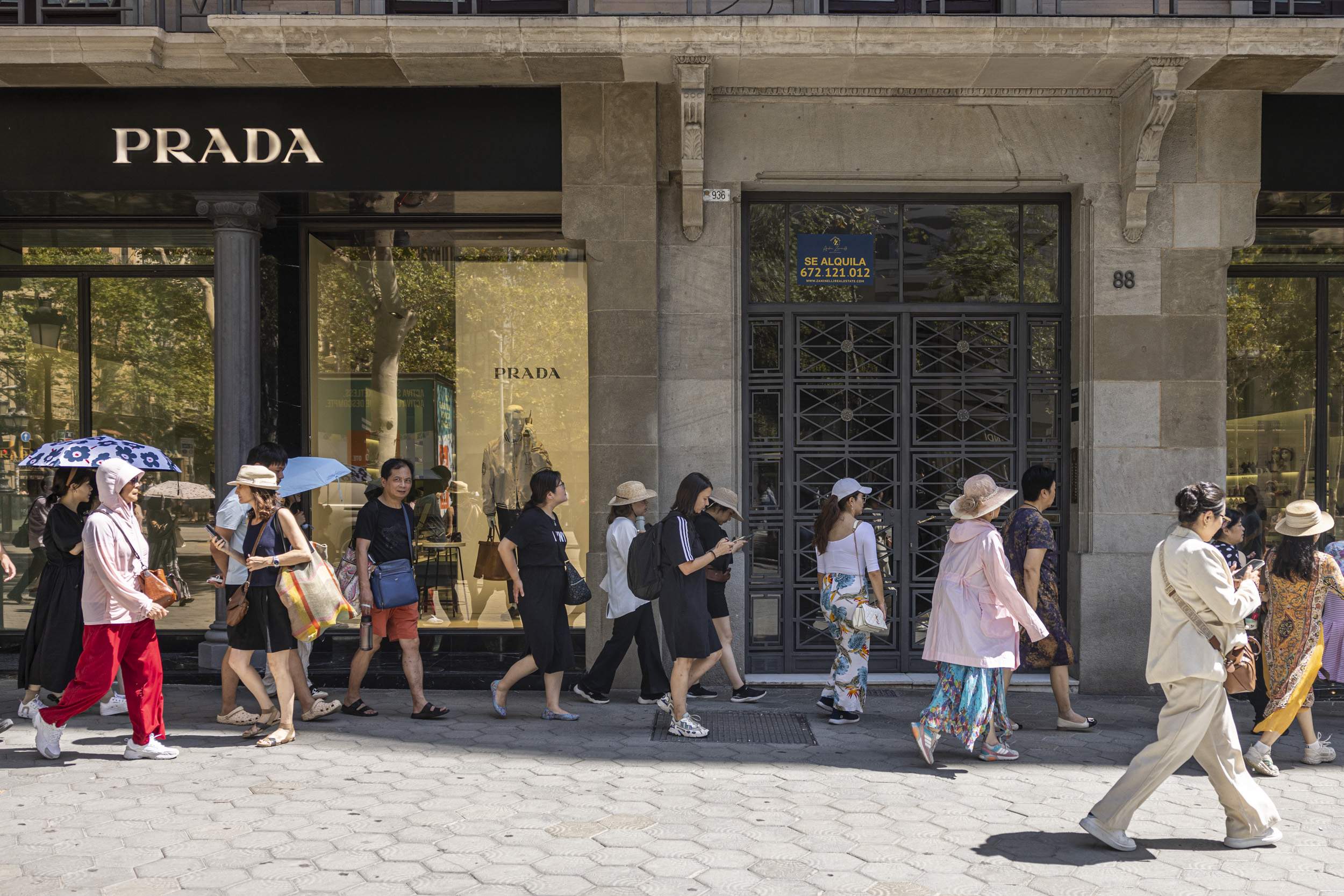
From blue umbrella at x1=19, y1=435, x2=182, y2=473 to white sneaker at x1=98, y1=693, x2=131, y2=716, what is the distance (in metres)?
1.83

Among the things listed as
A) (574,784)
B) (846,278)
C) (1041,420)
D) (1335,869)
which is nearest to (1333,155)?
(1041,420)

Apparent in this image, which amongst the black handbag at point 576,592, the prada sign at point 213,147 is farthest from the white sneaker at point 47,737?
the prada sign at point 213,147

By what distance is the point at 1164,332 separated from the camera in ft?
31.1

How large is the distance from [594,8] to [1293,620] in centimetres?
686

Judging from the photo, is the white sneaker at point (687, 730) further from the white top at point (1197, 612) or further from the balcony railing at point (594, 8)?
the balcony railing at point (594, 8)

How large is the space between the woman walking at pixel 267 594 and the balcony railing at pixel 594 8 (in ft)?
13.6

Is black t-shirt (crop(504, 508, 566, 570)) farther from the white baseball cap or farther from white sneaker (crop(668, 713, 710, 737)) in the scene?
the white baseball cap

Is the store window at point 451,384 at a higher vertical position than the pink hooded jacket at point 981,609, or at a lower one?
higher

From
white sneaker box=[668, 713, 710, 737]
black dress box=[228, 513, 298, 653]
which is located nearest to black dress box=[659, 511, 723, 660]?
white sneaker box=[668, 713, 710, 737]

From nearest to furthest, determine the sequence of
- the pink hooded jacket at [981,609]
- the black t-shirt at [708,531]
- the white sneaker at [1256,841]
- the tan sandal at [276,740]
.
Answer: the white sneaker at [1256,841], the pink hooded jacket at [981,609], the tan sandal at [276,740], the black t-shirt at [708,531]

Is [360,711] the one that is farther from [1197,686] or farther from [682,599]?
[1197,686]

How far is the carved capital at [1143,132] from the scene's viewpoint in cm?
874

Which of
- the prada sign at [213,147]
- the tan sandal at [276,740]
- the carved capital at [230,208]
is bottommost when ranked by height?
the tan sandal at [276,740]

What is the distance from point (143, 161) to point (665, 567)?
5693 millimetres
